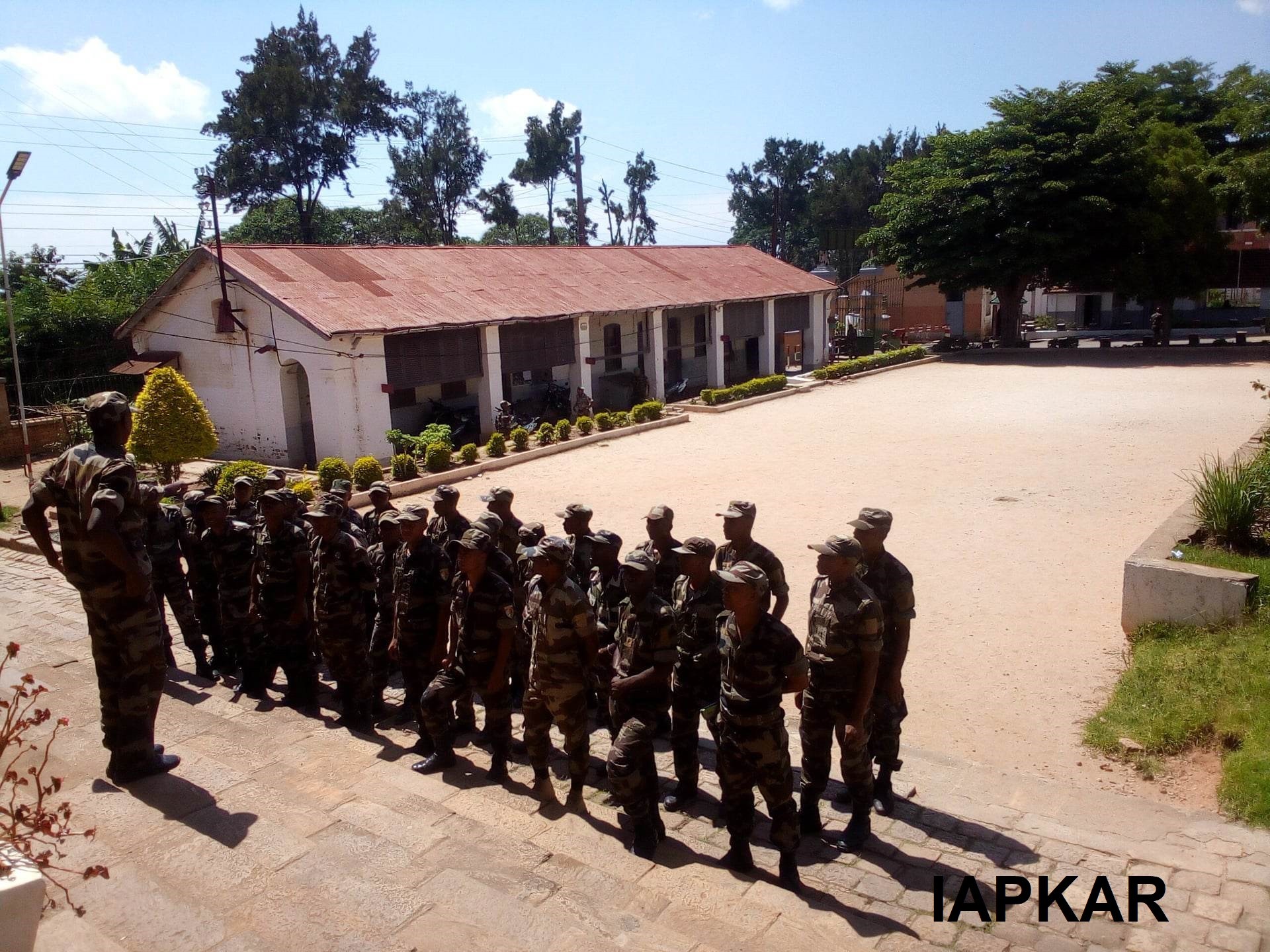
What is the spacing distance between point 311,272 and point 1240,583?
1777cm

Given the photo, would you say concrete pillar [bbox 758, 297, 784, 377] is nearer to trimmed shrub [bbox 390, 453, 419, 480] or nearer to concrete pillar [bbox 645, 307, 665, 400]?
concrete pillar [bbox 645, 307, 665, 400]

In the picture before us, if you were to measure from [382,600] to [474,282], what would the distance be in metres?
17.4

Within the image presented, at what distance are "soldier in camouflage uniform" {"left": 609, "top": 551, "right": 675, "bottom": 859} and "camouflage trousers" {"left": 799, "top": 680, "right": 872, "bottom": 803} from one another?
74cm

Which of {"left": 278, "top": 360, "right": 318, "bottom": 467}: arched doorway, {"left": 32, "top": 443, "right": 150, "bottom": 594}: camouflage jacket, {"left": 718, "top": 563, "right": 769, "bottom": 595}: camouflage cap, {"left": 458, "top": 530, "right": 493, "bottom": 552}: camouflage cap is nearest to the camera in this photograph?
{"left": 718, "top": 563, "right": 769, "bottom": 595}: camouflage cap

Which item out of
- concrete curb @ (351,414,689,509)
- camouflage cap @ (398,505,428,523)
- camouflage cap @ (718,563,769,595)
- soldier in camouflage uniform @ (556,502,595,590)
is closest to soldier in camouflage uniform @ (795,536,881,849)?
camouflage cap @ (718,563,769,595)

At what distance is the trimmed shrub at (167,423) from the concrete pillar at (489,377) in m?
6.93

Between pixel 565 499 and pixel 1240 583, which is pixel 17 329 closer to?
pixel 565 499

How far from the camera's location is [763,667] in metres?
4.18

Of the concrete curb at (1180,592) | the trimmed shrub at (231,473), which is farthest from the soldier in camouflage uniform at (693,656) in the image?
the trimmed shrub at (231,473)

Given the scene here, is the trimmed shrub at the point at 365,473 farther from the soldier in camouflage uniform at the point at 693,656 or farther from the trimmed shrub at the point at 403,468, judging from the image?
the soldier in camouflage uniform at the point at 693,656

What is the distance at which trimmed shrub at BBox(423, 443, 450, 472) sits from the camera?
54.1 feet

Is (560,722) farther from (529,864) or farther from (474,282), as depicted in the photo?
(474,282)

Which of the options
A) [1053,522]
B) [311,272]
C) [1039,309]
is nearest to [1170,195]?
[1039,309]

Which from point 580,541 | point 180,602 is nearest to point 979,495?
point 580,541
